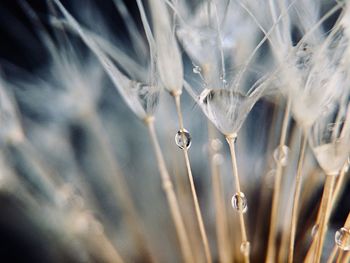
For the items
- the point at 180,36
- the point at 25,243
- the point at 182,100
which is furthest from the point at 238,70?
the point at 25,243

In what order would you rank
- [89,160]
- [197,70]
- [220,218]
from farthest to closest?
[89,160] < [220,218] < [197,70]

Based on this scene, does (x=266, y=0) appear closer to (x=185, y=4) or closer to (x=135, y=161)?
(x=185, y=4)

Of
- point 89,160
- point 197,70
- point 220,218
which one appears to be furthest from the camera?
point 89,160

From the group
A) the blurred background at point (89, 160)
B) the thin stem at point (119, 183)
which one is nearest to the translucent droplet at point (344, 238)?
the blurred background at point (89, 160)

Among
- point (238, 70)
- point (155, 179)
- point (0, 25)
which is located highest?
point (0, 25)

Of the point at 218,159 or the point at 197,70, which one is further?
the point at 218,159

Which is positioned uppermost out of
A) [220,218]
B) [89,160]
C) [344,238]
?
[89,160]

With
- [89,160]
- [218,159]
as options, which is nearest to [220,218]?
[218,159]

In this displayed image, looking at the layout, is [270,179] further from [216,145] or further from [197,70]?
[197,70]

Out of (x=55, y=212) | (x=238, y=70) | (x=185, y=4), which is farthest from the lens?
(x=55, y=212)

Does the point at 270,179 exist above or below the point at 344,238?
above
